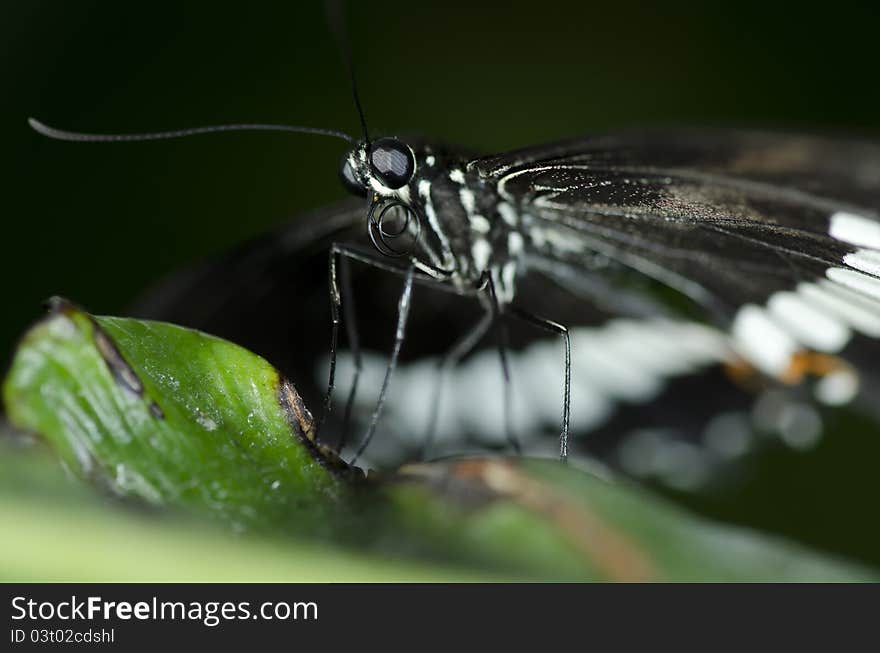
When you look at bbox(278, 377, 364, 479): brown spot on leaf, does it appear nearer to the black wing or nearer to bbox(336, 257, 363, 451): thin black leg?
bbox(336, 257, 363, 451): thin black leg

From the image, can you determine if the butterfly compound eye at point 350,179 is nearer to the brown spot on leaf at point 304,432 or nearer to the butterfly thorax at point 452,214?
the butterfly thorax at point 452,214

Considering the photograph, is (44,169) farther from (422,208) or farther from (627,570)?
(627,570)

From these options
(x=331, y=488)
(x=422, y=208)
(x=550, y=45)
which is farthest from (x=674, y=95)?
(x=331, y=488)

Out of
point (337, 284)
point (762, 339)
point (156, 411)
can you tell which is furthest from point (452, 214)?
point (762, 339)

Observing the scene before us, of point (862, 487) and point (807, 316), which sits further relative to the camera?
point (862, 487)

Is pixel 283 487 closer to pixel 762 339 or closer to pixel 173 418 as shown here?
pixel 173 418
